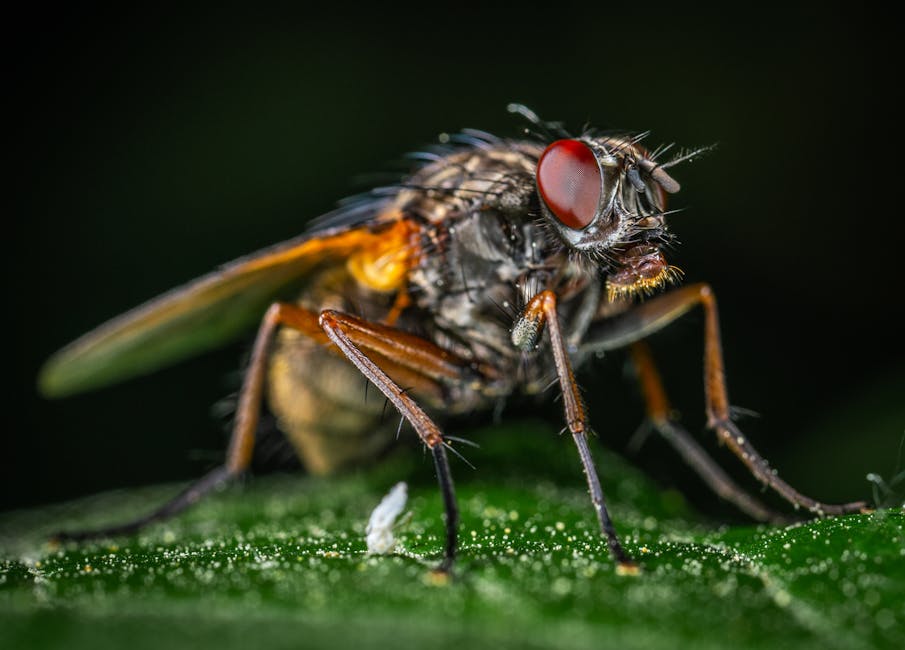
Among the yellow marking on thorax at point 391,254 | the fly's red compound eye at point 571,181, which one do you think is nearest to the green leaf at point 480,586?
the yellow marking on thorax at point 391,254

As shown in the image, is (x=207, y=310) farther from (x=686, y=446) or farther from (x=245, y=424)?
(x=686, y=446)

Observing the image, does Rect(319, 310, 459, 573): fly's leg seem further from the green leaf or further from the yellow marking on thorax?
the yellow marking on thorax

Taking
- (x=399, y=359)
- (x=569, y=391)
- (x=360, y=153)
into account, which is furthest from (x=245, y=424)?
(x=360, y=153)

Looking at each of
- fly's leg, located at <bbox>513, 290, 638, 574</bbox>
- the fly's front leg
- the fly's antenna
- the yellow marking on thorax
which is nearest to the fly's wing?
the yellow marking on thorax

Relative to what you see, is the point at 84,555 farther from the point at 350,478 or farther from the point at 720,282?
the point at 720,282

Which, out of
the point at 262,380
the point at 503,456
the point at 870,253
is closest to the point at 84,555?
the point at 262,380
